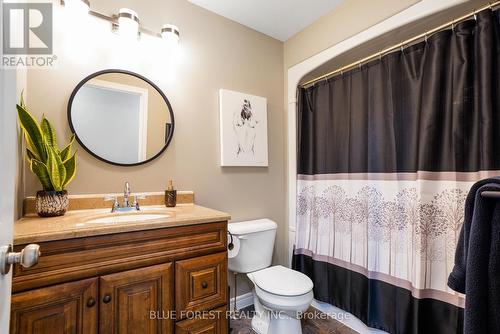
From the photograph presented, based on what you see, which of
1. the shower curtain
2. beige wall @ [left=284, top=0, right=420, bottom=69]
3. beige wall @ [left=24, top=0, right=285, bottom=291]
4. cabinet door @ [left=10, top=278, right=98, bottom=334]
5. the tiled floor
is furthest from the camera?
the tiled floor

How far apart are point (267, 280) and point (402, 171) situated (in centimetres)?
113

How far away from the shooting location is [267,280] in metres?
1.57

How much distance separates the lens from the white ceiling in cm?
178

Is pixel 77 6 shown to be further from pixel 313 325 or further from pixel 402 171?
pixel 313 325

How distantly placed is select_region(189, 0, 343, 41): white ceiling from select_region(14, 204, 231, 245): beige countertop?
62.9 inches

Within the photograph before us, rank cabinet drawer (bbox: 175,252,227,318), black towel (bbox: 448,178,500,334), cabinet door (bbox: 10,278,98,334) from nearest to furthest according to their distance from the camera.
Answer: black towel (bbox: 448,178,500,334), cabinet door (bbox: 10,278,98,334), cabinet drawer (bbox: 175,252,227,318)

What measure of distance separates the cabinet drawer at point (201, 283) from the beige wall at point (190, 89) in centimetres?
65

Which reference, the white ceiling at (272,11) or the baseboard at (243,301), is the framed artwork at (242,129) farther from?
the baseboard at (243,301)

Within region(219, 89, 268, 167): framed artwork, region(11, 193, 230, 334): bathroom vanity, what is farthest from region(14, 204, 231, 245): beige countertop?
region(219, 89, 268, 167): framed artwork

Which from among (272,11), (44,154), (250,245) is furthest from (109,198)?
(272,11)

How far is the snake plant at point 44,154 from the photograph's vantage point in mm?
1148

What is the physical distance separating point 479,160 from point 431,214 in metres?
0.37

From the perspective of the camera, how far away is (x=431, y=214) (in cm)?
136

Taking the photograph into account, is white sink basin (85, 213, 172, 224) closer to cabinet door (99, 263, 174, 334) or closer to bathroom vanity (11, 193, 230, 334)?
bathroom vanity (11, 193, 230, 334)
